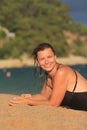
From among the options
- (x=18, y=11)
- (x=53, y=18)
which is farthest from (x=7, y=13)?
(x=53, y=18)

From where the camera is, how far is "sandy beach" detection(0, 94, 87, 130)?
5629 mm

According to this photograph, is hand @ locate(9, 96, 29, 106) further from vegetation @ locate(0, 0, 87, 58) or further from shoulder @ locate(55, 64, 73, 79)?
vegetation @ locate(0, 0, 87, 58)

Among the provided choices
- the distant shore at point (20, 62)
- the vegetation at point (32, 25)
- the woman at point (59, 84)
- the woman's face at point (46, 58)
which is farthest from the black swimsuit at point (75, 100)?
the distant shore at point (20, 62)

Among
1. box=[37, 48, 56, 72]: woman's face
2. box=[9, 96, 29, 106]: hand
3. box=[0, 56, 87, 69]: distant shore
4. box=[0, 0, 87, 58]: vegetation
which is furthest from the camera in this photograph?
box=[0, 56, 87, 69]: distant shore

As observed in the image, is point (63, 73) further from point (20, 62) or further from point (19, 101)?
point (20, 62)

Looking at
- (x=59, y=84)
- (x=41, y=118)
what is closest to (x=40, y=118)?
(x=41, y=118)

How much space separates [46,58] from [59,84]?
0.38 meters

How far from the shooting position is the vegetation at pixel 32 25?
8675 cm

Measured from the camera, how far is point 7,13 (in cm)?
9200

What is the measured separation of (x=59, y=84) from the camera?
6.01m

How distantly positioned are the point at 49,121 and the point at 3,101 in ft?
3.80

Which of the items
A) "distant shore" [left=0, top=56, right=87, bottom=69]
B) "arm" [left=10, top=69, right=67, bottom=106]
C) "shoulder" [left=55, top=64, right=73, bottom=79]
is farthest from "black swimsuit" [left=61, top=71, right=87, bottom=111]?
"distant shore" [left=0, top=56, right=87, bottom=69]

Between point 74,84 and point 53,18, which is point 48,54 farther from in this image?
point 53,18

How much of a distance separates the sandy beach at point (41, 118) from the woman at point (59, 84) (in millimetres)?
128
